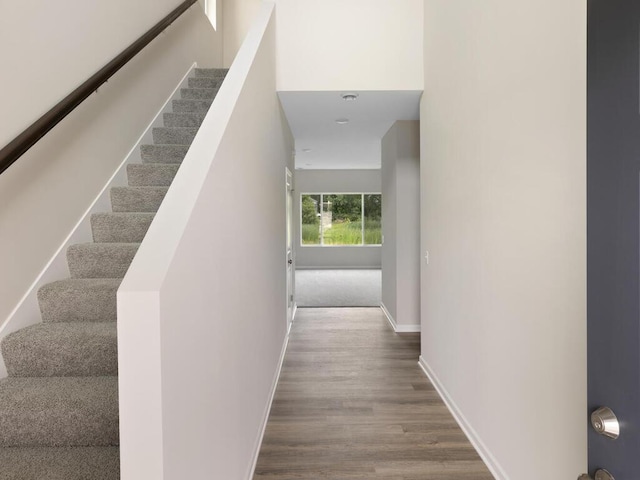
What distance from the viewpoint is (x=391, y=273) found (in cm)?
498

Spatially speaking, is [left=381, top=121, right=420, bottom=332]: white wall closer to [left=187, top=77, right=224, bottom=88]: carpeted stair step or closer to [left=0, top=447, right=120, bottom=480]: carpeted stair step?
[left=187, top=77, right=224, bottom=88]: carpeted stair step

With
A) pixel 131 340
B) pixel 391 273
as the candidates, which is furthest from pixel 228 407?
pixel 391 273

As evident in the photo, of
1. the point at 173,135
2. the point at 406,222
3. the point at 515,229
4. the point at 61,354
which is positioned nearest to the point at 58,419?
the point at 61,354

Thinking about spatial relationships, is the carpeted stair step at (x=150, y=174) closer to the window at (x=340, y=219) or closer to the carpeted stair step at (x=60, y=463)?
the carpeted stair step at (x=60, y=463)

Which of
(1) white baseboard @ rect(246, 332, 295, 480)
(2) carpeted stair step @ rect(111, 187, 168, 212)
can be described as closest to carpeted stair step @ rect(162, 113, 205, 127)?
(2) carpeted stair step @ rect(111, 187, 168, 212)

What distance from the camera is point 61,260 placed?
2.10 meters

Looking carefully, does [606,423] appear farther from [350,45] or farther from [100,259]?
[350,45]

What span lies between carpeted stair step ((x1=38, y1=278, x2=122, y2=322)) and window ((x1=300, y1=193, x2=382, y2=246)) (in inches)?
352

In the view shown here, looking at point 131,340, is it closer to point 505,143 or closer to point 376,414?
point 505,143

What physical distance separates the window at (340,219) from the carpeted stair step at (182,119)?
7.37 meters

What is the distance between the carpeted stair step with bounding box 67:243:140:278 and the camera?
6.91 feet

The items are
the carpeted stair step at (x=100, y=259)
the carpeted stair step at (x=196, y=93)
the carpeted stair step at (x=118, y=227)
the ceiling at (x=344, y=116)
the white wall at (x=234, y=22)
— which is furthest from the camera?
the white wall at (x=234, y=22)

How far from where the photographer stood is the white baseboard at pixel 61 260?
1.76 meters

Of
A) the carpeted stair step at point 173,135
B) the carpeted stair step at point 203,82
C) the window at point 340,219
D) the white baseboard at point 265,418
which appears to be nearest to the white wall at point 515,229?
the white baseboard at point 265,418
